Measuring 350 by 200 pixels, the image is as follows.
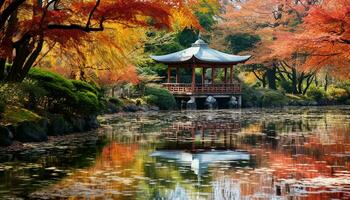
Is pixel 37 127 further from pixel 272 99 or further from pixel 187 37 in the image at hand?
pixel 187 37

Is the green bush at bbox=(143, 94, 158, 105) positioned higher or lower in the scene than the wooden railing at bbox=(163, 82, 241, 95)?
lower

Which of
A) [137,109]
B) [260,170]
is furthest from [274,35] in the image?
[260,170]

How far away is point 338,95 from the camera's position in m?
53.2

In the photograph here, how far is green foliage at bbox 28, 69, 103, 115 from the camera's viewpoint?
64.2 feet

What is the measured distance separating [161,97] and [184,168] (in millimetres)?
27693

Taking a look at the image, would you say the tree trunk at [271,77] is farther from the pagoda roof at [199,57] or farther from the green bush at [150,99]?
the green bush at [150,99]

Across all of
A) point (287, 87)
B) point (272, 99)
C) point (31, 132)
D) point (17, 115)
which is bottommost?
point (31, 132)

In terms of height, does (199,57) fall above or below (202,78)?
above

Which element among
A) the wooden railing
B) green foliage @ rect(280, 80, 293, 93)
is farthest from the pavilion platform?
green foliage @ rect(280, 80, 293, 93)

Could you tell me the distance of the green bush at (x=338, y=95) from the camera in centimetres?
5278

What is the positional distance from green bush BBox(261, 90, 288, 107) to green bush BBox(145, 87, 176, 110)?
9.34 metres

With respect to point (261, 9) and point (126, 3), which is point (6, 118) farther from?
point (261, 9)

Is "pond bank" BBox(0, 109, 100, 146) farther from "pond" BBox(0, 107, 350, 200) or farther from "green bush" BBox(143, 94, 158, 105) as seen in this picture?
"green bush" BBox(143, 94, 158, 105)

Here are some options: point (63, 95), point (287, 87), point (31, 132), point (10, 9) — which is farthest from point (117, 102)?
point (287, 87)
